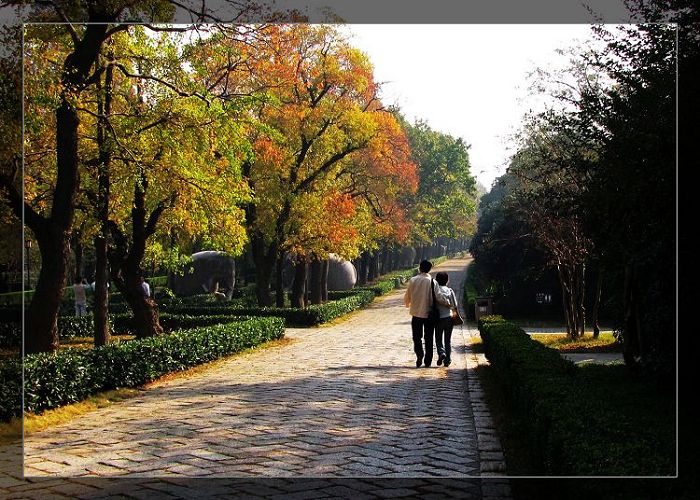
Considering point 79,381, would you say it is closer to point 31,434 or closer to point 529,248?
point 31,434

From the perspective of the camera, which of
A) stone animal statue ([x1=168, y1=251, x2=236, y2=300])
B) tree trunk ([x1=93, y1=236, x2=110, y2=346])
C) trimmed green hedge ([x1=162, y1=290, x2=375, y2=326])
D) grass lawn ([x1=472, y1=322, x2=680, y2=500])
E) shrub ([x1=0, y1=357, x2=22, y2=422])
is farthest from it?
stone animal statue ([x1=168, y1=251, x2=236, y2=300])

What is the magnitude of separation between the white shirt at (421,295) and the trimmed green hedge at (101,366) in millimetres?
4343

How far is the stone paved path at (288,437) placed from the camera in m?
5.94

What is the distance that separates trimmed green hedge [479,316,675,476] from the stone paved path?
59 centimetres

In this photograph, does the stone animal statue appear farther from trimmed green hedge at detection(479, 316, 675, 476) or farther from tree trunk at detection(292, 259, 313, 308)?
trimmed green hedge at detection(479, 316, 675, 476)

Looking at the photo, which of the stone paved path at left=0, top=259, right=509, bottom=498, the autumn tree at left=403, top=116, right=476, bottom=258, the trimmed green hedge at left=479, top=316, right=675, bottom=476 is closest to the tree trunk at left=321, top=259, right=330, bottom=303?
the autumn tree at left=403, top=116, right=476, bottom=258

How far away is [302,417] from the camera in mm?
8555

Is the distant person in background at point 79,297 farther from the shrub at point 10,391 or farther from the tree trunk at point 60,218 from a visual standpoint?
the shrub at point 10,391

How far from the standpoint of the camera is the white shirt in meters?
12.3

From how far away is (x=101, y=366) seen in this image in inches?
424

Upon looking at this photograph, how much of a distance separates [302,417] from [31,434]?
Result: 118 inches

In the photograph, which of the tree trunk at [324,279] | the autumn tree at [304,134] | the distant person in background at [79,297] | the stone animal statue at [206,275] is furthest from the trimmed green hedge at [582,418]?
the stone animal statue at [206,275]

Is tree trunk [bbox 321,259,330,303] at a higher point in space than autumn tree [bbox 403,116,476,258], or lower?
lower

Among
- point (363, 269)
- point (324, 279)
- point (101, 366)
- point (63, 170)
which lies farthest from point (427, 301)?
point (363, 269)
